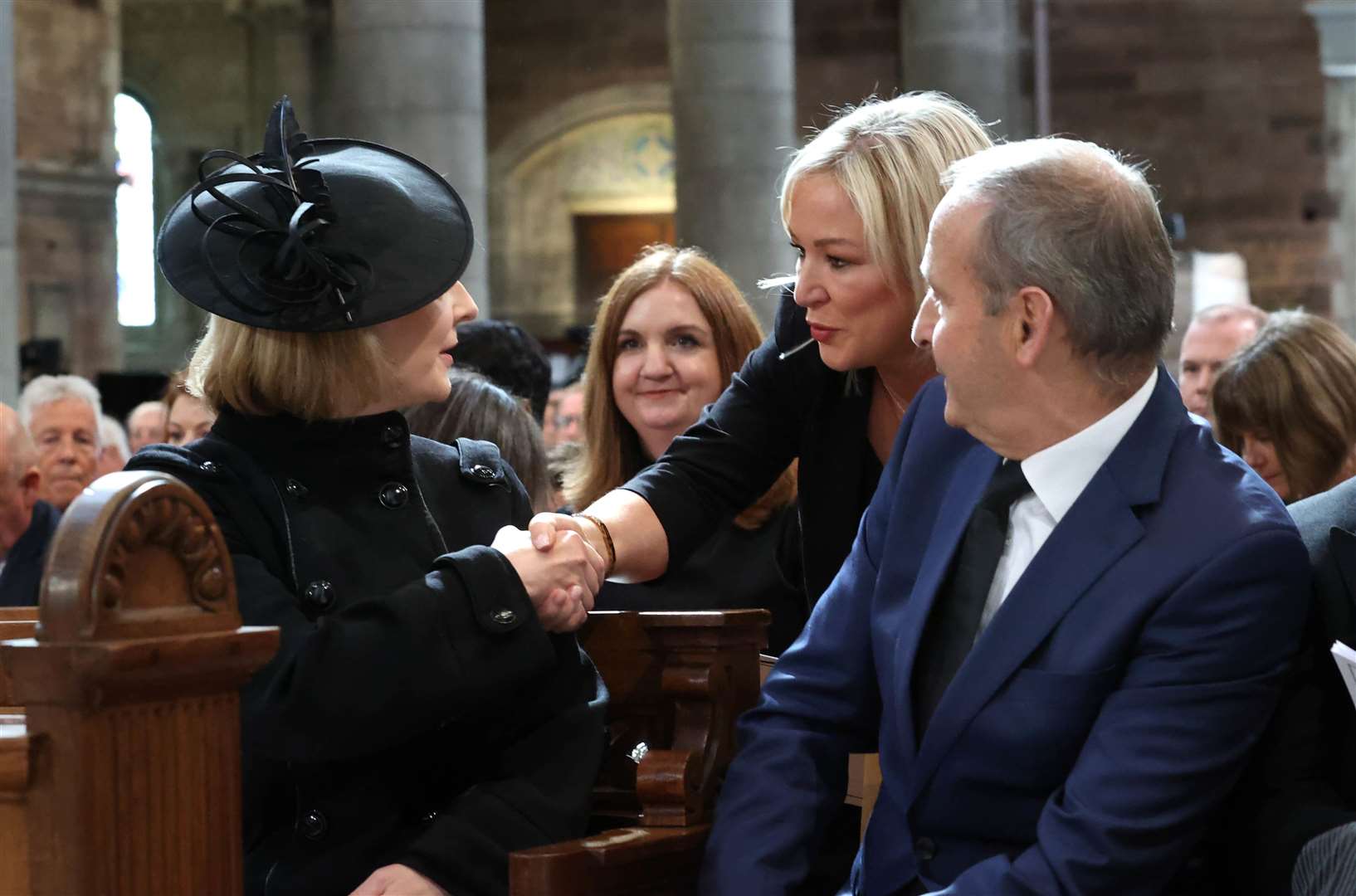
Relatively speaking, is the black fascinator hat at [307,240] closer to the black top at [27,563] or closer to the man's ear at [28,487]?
the black top at [27,563]

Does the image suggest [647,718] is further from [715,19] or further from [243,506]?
[715,19]

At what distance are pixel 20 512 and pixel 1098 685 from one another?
13.2ft

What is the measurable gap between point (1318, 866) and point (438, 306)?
1.38 meters

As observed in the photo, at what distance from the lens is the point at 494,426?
A: 14.3ft

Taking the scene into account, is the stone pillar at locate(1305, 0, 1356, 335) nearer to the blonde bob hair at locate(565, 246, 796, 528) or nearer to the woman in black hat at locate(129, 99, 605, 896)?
the blonde bob hair at locate(565, 246, 796, 528)

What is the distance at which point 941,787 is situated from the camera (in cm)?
229

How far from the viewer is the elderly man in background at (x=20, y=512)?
202 inches

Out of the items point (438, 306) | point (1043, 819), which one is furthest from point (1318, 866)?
point (438, 306)

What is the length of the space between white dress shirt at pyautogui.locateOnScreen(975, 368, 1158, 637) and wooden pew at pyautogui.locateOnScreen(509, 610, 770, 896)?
1.60ft

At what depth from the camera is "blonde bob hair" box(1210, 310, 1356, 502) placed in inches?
161

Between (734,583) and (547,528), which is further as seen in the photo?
(734,583)

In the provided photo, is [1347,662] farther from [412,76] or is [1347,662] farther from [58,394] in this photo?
[412,76]

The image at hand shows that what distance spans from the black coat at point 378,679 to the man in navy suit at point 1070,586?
0.39 metres

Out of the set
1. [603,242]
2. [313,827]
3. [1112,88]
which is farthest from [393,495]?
[603,242]
